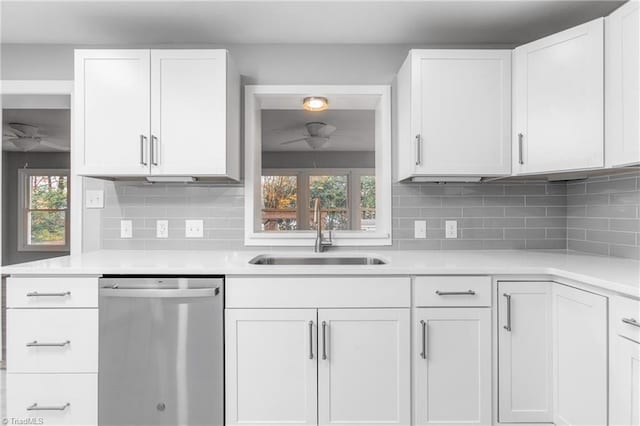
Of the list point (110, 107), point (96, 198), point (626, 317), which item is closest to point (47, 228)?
point (96, 198)

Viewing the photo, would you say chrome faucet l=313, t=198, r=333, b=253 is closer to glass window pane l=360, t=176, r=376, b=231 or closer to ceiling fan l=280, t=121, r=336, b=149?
ceiling fan l=280, t=121, r=336, b=149

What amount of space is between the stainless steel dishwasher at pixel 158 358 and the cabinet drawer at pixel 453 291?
3.14ft

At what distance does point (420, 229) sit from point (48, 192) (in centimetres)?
556

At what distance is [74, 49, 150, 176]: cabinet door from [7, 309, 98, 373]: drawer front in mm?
775

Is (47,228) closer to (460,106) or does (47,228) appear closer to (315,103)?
(315,103)

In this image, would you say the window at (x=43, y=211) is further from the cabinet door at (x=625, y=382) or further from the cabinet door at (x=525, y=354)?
the cabinet door at (x=625, y=382)

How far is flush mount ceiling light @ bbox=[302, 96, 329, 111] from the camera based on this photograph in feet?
8.41

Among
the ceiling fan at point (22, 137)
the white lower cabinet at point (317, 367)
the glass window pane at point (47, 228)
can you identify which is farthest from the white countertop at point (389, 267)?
the glass window pane at point (47, 228)

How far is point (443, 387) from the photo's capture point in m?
1.82

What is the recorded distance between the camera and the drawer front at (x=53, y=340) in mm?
1781

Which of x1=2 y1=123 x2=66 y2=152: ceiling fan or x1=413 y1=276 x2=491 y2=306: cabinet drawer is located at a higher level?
x1=2 y1=123 x2=66 y2=152: ceiling fan

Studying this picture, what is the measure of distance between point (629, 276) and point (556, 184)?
1123 millimetres

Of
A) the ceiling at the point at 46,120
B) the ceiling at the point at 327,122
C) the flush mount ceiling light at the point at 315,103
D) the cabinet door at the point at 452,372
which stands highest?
the ceiling at the point at 327,122

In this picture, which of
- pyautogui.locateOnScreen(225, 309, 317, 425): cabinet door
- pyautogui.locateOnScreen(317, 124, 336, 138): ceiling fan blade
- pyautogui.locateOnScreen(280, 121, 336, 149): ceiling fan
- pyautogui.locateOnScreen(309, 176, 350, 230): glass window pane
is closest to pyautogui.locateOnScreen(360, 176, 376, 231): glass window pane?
pyautogui.locateOnScreen(309, 176, 350, 230): glass window pane
